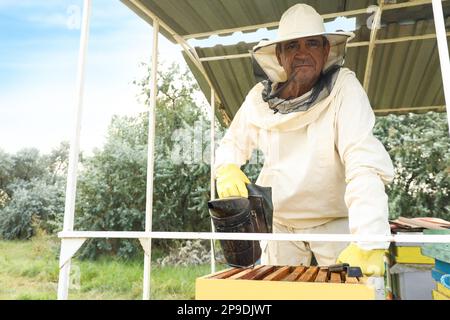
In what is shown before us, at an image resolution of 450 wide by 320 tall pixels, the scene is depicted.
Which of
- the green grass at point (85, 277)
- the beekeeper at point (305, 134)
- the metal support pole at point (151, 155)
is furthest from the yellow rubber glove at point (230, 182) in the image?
the green grass at point (85, 277)

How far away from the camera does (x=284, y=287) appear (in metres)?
0.85

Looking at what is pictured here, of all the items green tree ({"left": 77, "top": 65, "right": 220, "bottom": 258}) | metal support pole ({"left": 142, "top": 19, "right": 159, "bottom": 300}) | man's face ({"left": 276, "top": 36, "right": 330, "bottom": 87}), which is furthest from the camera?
green tree ({"left": 77, "top": 65, "right": 220, "bottom": 258})

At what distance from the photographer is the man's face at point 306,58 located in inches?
62.1

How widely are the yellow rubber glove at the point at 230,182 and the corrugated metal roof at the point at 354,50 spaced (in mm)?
1090

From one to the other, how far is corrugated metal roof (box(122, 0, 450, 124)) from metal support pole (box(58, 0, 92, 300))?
73cm

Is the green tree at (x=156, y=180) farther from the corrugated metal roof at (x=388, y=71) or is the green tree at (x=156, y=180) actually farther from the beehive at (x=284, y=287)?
the beehive at (x=284, y=287)

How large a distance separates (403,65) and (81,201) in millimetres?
6726

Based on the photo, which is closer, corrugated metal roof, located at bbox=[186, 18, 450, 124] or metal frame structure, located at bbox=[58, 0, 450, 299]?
metal frame structure, located at bbox=[58, 0, 450, 299]

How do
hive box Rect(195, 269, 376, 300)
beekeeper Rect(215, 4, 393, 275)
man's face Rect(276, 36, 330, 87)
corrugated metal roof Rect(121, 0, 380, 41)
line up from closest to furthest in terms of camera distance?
1. hive box Rect(195, 269, 376, 300)
2. beekeeper Rect(215, 4, 393, 275)
3. man's face Rect(276, 36, 330, 87)
4. corrugated metal roof Rect(121, 0, 380, 41)

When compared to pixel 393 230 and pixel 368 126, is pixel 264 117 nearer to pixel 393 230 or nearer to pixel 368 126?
pixel 368 126

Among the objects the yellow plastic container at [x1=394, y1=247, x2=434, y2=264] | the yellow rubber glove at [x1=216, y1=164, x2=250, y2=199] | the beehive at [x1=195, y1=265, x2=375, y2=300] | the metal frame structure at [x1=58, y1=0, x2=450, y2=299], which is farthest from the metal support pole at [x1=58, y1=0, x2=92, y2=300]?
the yellow plastic container at [x1=394, y1=247, x2=434, y2=264]

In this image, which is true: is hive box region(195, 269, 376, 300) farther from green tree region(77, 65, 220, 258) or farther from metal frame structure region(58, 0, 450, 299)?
green tree region(77, 65, 220, 258)

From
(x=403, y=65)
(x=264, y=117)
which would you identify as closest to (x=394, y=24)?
(x=403, y=65)

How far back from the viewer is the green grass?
6.05m
